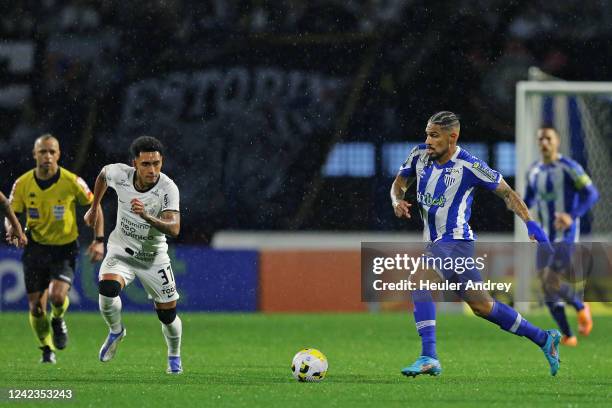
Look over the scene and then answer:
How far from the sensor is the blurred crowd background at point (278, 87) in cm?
2172

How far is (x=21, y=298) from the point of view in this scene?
53.6 ft

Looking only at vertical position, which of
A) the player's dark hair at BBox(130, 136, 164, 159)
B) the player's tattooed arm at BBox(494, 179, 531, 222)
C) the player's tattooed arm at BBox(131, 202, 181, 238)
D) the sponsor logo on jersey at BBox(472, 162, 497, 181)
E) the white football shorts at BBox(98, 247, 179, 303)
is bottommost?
the white football shorts at BBox(98, 247, 179, 303)

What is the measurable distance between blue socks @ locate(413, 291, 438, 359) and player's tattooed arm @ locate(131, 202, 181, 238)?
1.52 m

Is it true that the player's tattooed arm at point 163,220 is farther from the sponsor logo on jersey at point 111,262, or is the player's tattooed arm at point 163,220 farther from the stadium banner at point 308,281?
the stadium banner at point 308,281

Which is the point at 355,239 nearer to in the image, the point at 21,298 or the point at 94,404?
the point at 21,298

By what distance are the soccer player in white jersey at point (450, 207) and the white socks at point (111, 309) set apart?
6.16 ft

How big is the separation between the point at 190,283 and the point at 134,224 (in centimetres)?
844

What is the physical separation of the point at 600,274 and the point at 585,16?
776 cm

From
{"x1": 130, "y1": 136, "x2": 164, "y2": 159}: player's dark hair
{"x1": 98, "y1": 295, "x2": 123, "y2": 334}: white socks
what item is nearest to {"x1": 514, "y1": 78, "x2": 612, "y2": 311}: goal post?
{"x1": 98, "y1": 295, "x2": 123, "y2": 334}: white socks

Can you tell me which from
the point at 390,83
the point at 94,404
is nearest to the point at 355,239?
the point at 390,83

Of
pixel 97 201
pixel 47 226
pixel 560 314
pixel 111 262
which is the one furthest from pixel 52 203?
pixel 560 314

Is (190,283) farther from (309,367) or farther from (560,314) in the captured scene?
(309,367)

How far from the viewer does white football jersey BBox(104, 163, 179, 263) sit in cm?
833

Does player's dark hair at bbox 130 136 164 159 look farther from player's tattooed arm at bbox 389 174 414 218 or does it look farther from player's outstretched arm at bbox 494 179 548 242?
player's outstretched arm at bbox 494 179 548 242
